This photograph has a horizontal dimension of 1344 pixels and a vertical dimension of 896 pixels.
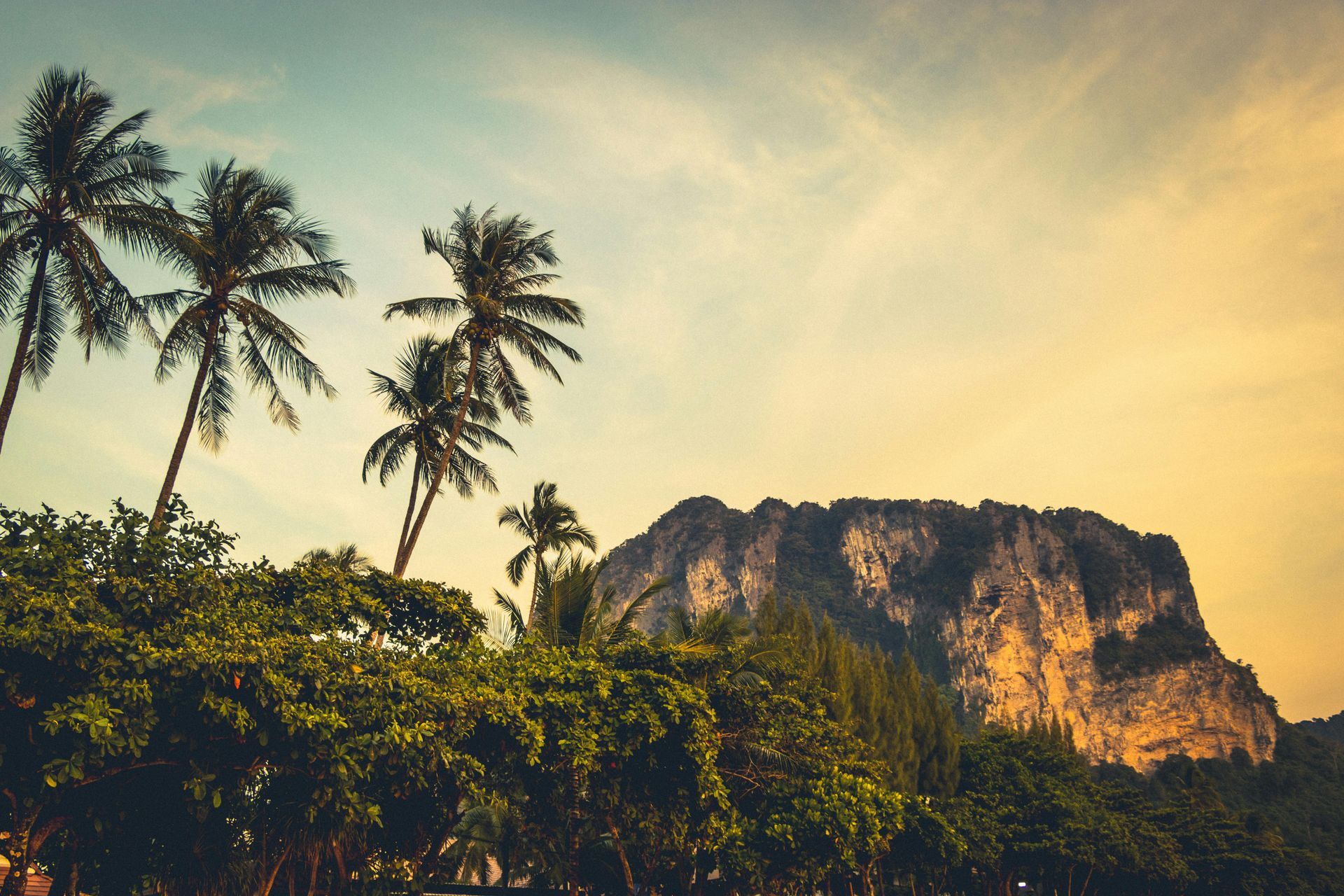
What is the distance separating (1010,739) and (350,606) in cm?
2961

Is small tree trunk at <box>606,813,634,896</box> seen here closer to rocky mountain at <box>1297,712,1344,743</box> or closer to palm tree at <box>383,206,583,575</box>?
palm tree at <box>383,206,583,575</box>

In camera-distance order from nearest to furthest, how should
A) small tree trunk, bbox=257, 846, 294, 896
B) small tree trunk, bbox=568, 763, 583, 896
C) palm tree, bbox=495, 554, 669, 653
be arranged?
small tree trunk, bbox=257, 846, 294, 896 → small tree trunk, bbox=568, 763, 583, 896 → palm tree, bbox=495, 554, 669, 653

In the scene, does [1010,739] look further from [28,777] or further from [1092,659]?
[1092,659]

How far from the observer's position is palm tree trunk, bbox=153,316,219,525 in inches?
589

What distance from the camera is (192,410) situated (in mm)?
15867

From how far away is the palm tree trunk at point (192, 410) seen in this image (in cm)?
1496

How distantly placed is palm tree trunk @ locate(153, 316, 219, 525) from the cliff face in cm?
12340

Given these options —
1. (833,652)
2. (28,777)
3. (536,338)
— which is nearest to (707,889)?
(833,652)

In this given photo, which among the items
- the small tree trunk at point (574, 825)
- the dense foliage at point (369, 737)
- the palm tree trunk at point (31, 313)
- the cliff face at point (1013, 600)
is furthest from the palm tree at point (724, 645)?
the cliff face at point (1013, 600)

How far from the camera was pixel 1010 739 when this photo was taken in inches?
1357

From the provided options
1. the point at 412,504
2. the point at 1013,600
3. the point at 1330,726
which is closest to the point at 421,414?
the point at 412,504

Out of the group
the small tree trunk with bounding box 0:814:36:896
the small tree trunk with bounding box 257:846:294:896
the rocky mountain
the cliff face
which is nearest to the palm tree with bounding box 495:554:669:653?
the small tree trunk with bounding box 257:846:294:896

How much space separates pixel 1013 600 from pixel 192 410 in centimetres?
15582

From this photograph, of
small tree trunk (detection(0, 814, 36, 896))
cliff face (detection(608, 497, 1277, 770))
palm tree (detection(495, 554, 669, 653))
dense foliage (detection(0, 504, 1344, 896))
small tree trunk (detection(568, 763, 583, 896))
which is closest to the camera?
small tree trunk (detection(0, 814, 36, 896))
